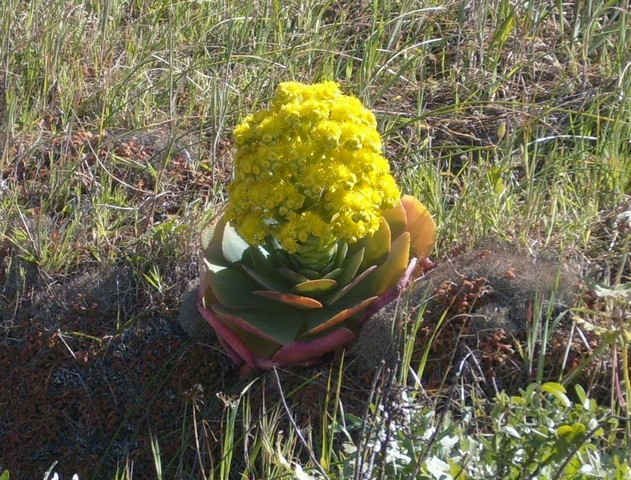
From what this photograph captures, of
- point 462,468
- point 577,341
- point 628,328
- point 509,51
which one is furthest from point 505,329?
point 509,51

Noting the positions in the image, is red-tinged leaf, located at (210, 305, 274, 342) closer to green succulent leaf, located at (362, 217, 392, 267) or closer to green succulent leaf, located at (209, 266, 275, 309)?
green succulent leaf, located at (209, 266, 275, 309)

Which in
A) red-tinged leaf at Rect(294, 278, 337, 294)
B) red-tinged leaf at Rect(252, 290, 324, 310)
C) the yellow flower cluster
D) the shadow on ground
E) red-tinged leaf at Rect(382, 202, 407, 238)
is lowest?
the shadow on ground

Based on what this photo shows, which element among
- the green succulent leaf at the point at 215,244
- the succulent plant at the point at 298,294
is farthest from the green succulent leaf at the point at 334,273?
the green succulent leaf at the point at 215,244

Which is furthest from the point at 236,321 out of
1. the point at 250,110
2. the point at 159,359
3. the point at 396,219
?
the point at 250,110

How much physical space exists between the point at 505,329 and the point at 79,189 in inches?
65.5

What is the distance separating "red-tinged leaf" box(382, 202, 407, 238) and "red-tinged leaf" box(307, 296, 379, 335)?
25cm

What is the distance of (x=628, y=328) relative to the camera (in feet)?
8.98

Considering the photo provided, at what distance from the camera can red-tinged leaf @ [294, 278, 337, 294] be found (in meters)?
3.12

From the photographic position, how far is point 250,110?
411 centimetres

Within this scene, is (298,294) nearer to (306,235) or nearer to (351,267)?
(351,267)

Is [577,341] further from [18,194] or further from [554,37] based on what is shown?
[18,194]

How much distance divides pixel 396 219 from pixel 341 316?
38 cm

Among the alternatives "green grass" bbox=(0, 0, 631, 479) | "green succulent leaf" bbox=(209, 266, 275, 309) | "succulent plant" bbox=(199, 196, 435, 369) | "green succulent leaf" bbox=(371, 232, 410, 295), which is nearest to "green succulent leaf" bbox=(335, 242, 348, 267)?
"succulent plant" bbox=(199, 196, 435, 369)

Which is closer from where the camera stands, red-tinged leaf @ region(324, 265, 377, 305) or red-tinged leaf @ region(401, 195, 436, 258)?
red-tinged leaf @ region(324, 265, 377, 305)
